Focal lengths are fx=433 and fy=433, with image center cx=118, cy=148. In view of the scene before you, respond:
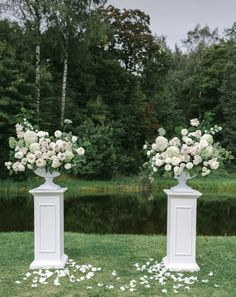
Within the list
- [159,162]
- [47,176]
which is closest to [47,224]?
[47,176]

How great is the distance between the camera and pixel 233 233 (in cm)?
1019

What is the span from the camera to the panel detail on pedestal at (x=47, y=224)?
Result: 5199mm

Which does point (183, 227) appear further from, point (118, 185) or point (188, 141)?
point (118, 185)

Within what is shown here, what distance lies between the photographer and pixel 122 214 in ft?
43.2

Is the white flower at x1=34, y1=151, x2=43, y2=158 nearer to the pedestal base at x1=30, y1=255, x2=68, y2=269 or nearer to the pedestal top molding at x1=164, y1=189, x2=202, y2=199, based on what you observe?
the pedestal base at x1=30, y1=255, x2=68, y2=269

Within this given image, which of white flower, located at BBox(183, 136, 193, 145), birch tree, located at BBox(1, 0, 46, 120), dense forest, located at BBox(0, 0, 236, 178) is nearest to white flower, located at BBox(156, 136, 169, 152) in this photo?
white flower, located at BBox(183, 136, 193, 145)

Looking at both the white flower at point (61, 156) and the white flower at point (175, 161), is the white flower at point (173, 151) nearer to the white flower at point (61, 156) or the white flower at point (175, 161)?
the white flower at point (175, 161)

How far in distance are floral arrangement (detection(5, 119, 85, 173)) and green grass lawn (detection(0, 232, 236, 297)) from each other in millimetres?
1251

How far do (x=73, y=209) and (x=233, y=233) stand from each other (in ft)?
18.4

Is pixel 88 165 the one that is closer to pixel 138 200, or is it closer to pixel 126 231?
pixel 138 200

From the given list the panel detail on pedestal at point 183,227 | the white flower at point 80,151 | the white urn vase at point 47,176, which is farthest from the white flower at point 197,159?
the white urn vase at point 47,176

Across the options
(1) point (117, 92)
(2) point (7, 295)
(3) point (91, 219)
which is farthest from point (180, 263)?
(1) point (117, 92)

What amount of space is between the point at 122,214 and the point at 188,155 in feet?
27.3

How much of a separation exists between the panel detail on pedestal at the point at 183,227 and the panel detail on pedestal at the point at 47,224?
1.47m
